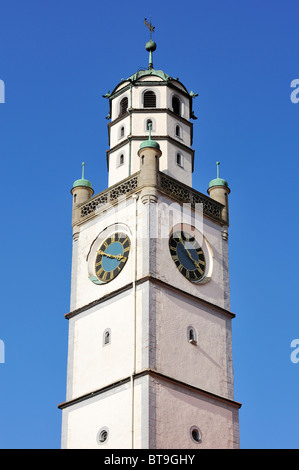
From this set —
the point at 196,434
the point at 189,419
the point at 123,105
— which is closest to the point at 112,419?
the point at 189,419

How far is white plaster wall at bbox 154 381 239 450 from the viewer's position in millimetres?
38281

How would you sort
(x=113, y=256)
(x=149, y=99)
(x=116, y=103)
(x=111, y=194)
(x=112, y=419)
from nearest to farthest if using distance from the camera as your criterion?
(x=112, y=419) → (x=113, y=256) → (x=111, y=194) → (x=149, y=99) → (x=116, y=103)

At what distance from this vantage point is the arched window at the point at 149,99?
159 feet

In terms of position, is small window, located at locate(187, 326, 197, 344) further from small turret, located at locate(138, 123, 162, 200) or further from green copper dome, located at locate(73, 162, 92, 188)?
green copper dome, located at locate(73, 162, 92, 188)

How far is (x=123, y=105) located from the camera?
49094 mm

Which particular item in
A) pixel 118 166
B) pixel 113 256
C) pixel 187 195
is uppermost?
pixel 118 166

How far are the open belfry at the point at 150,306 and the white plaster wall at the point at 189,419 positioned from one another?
5cm

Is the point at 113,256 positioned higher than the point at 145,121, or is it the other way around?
the point at 145,121

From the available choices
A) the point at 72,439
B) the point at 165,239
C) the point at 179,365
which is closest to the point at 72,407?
the point at 72,439

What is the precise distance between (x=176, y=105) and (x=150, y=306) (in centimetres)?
1273

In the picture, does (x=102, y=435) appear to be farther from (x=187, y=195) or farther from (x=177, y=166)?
(x=177, y=166)

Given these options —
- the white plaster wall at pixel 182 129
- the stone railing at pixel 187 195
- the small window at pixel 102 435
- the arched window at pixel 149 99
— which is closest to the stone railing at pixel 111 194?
the stone railing at pixel 187 195

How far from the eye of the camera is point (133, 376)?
38.9 metres
